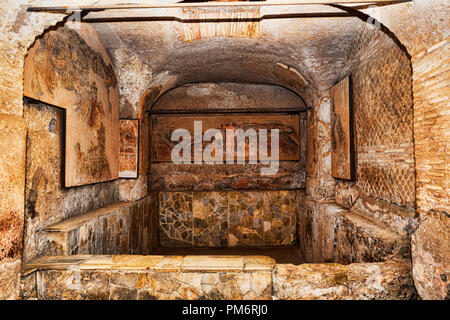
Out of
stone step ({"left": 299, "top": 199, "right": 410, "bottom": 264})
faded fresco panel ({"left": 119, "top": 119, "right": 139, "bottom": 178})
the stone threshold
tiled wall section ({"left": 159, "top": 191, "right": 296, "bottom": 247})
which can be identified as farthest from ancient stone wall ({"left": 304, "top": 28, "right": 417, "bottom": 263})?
faded fresco panel ({"left": 119, "top": 119, "right": 139, "bottom": 178})

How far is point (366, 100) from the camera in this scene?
3.58m

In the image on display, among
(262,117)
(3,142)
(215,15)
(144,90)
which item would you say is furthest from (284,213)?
(3,142)

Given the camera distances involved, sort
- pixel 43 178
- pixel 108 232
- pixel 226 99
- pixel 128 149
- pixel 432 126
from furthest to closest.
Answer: pixel 226 99 < pixel 128 149 < pixel 108 232 < pixel 43 178 < pixel 432 126

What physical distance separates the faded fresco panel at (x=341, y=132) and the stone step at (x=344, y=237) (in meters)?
0.62

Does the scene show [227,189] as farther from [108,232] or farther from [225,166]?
[108,232]

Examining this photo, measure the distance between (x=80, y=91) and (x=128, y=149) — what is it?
5.30 feet

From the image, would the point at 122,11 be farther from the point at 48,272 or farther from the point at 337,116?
the point at 337,116

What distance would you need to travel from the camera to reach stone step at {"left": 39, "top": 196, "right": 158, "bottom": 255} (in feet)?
9.61

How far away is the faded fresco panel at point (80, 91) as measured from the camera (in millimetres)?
2920

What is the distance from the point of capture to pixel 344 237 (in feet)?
11.9

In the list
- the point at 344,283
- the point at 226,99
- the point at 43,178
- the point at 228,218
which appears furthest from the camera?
the point at 226,99

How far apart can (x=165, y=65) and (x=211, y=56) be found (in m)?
0.82

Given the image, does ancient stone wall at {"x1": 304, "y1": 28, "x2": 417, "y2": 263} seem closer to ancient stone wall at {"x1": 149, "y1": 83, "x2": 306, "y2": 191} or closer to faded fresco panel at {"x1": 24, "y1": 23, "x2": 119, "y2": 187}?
ancient stone wall at {"x1": 149, "y1": 83, "x2": 306, "y2": 191}

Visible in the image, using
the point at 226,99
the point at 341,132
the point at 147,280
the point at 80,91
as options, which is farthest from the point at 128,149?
the point at 341,132
